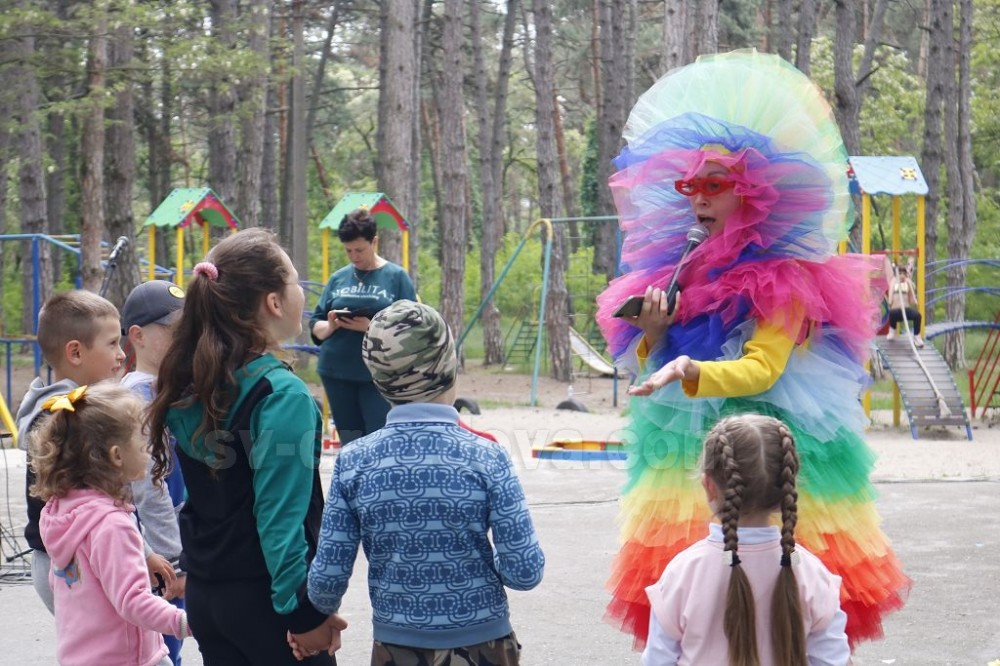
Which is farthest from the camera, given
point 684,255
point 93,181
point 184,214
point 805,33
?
point 805,33

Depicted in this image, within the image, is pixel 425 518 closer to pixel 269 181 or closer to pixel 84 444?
pixel 84 444

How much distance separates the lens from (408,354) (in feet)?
8.79

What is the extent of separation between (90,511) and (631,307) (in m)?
1.60

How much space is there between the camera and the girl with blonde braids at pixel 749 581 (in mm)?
2564

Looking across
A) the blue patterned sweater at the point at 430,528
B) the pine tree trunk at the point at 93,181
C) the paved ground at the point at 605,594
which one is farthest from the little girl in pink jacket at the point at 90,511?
the pine tree trunk at the point at 93,181

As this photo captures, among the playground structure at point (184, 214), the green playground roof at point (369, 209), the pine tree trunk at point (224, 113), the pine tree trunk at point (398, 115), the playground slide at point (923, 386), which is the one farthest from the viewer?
the pine tree trunk at point (224, 113)

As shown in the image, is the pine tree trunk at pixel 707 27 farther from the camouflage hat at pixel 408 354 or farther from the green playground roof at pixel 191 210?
the camouflage hat at pixel 408 354

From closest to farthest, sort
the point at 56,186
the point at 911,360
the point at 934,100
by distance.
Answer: the point at 911,360 < the point at 934,100 < the point at 56,186

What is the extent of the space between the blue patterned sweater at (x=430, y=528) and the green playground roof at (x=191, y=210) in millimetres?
11881

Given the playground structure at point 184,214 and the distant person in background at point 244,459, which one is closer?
the distant person in background at point 244,459

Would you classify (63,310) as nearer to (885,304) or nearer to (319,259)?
(885,304)

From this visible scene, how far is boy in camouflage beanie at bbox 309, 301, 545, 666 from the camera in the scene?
2652mm

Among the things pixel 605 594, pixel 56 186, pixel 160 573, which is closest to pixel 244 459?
pixel 160 573

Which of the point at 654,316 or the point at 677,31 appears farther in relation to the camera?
the point at 677,31
